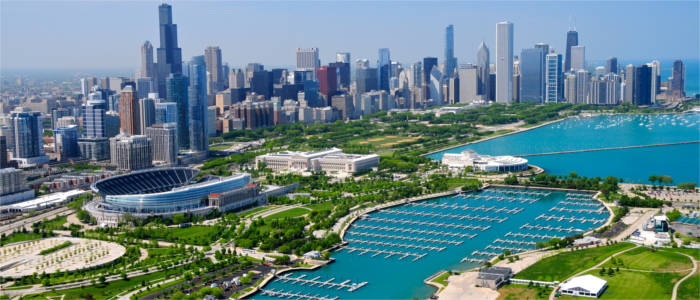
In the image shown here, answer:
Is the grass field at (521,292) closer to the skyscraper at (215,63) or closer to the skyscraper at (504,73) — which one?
the skyscraper at (504,73)

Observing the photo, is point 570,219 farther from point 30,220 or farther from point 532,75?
point 532,75

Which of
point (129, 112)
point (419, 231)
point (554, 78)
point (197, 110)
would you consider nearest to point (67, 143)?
point (129, 112)

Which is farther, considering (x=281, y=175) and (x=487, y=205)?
(x=281, y=175)

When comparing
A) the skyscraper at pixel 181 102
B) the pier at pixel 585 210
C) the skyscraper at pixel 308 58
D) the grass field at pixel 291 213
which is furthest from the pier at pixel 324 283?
the skyscraper at pixel 308 58

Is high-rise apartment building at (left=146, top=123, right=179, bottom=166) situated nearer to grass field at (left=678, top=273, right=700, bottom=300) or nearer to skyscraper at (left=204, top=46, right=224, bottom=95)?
grass field at (left=678, top=273, right=700, bottom=300)

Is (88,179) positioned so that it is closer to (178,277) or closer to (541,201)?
(178,277)

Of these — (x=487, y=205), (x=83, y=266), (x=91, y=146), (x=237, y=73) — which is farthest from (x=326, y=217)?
(x=237, y=73)
